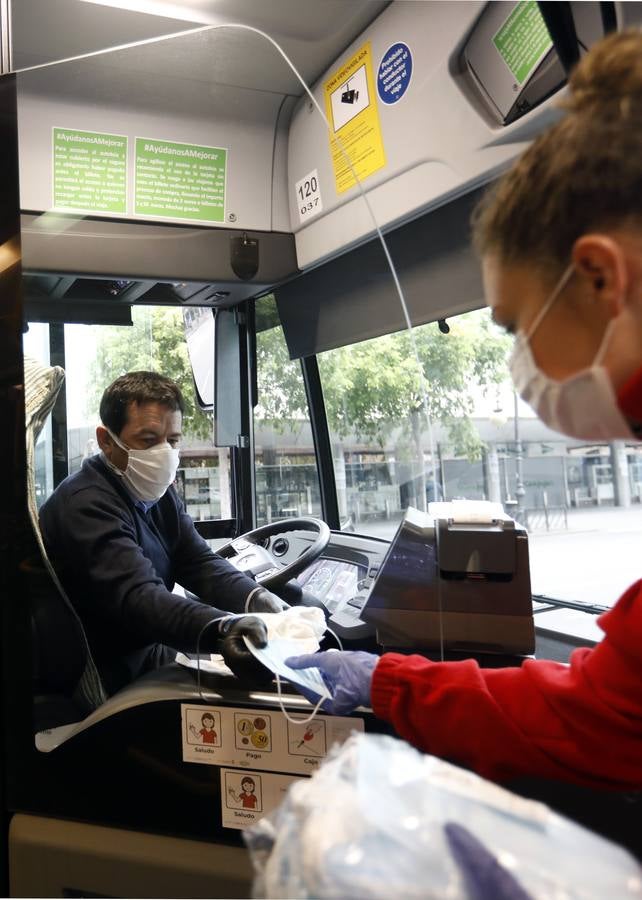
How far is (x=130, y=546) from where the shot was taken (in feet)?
5.52

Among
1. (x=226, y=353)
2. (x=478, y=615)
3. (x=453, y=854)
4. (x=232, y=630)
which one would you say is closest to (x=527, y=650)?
(x=478, y=615)

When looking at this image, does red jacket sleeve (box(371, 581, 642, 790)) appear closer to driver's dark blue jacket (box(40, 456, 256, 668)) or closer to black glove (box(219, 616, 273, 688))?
black glove (box(219, 616, 273, 688))

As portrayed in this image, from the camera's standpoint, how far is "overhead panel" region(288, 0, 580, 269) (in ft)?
4.62

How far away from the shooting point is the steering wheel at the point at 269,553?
2289mm

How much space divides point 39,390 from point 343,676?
3.13 ft

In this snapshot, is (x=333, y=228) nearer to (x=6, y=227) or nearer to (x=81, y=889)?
(x=6, y=227)

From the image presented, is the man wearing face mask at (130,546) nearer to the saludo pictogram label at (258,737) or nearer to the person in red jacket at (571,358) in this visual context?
the saludo pictogram label at (258,737)

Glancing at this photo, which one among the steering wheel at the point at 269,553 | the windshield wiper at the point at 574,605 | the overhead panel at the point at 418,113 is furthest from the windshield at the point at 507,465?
the steering wheel at the point at 269,553

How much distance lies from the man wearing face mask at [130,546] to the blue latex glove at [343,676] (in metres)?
0.13

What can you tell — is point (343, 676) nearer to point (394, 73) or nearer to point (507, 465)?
point (507, 465)

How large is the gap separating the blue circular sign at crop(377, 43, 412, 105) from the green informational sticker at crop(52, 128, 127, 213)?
0.65m

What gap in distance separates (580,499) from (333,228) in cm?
97

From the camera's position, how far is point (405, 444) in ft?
6.10

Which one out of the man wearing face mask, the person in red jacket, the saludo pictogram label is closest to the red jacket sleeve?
the person in red jacket
